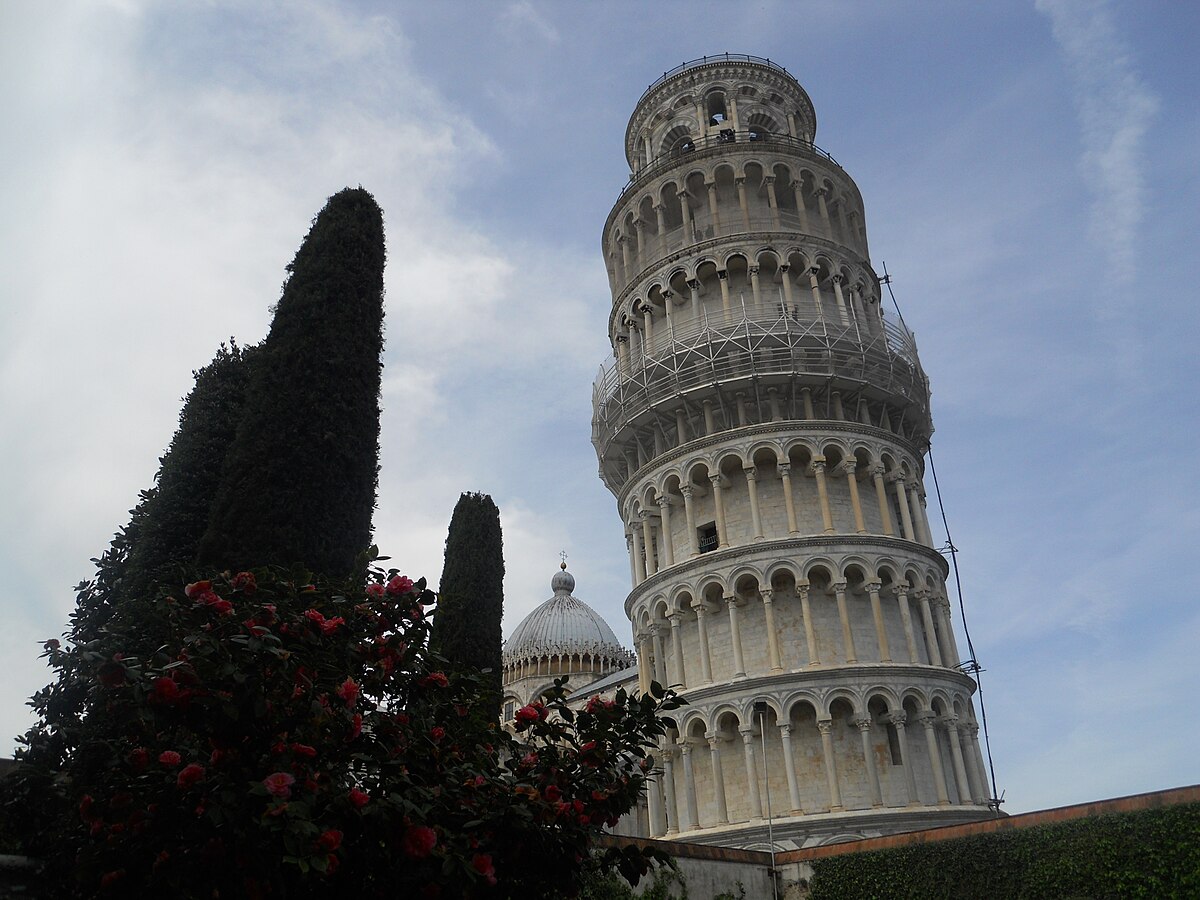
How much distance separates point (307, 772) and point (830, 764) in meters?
24.2

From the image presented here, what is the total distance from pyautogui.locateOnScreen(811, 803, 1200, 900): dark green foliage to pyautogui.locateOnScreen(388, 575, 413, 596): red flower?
17.6m

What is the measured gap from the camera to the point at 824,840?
26938mm

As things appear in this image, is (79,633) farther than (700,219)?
No

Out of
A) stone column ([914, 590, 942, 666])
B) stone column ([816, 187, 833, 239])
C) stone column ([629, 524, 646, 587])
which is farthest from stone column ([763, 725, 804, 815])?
stone column ([816, 187, 833, 239])

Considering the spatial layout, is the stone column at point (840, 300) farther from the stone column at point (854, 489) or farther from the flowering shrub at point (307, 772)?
the flowering shrub at point (307, 772)

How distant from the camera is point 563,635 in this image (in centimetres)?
7206

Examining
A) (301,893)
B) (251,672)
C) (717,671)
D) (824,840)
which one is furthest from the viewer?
(717,671)

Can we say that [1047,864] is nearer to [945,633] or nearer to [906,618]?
[906,618]

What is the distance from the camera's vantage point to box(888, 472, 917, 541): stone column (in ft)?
107

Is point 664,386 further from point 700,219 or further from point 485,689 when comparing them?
point 485,689

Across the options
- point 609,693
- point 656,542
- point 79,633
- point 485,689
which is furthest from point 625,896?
point 609,693

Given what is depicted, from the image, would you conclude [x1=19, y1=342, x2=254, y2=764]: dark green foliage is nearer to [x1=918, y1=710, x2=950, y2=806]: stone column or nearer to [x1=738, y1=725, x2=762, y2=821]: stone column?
[x1=738, y1=725, x2=762, y2=821]: stone column

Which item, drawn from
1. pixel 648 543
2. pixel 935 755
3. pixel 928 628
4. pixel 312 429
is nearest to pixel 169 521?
pixel 312 429

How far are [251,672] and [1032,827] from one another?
19951 millimetres
